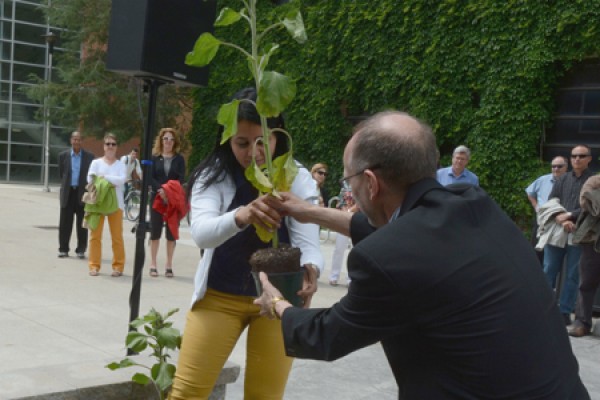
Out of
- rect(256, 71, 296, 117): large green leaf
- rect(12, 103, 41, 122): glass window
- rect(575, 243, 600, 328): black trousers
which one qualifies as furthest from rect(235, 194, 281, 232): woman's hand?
rect(12, 103, 41, 122): glass window

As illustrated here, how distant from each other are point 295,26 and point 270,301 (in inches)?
38.3

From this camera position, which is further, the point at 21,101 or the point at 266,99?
the point at 21,101

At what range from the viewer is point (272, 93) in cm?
229

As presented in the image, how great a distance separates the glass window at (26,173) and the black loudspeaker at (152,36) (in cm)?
3040

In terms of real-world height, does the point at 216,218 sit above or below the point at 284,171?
below

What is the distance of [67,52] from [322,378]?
77.1 ft

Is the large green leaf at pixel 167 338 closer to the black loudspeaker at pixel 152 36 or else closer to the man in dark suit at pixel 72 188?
the black loudspeaker at pixel 152 36

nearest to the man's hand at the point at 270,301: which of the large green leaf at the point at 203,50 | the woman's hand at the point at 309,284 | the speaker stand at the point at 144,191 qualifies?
the woman's hand at the point at 309,284

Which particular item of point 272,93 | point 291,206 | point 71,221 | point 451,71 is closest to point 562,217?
point 291,206

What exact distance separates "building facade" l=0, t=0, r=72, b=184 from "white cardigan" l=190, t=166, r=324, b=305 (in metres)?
31.1

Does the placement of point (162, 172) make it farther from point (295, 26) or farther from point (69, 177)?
point (295, 26)

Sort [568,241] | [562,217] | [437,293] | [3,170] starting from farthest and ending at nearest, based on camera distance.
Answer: [3,170], [568,241], [562,217], [437,293]

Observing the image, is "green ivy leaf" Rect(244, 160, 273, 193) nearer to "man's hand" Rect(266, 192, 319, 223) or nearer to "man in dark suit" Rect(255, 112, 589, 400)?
"man's hand" Rect(266, 192, 319, 223)

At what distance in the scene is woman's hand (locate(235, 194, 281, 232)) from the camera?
94.8 inches
